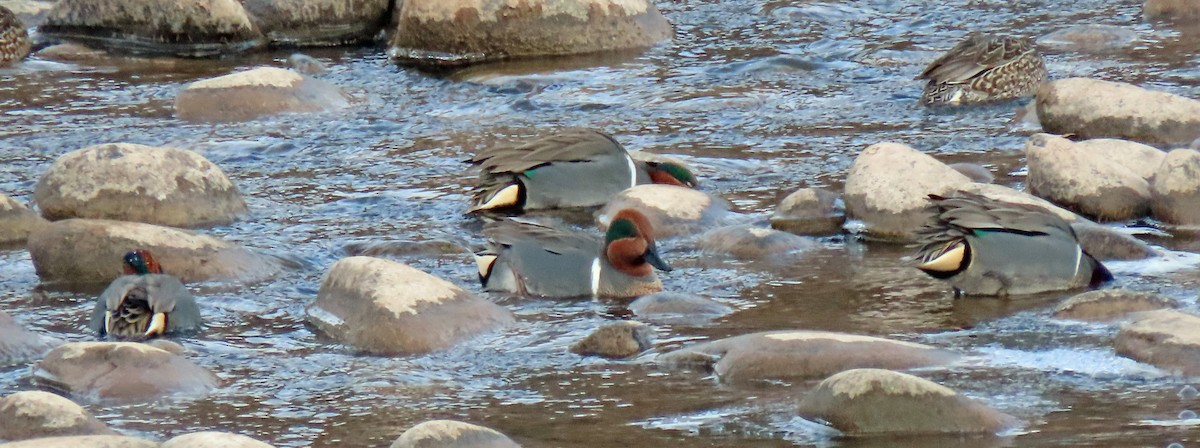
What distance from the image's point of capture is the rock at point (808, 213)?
8734 millimetres

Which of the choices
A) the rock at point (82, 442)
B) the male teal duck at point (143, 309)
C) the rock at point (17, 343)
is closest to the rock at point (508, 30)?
the male teal duck at point (143, 309)

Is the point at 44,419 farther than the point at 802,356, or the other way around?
the point at 802,356

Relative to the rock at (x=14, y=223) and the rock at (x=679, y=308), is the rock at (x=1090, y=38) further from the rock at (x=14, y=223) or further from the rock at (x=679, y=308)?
the rock at (x=14, y=223)

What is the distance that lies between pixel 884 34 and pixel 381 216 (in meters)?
6.30

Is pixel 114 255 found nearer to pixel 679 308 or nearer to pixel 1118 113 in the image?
pixel 679 308

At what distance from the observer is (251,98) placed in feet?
39.4

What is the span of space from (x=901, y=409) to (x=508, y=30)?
9.34 meters

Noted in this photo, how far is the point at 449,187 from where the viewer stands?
999 cm

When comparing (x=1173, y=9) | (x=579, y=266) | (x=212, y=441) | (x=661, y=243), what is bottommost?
(x=661, y=243)

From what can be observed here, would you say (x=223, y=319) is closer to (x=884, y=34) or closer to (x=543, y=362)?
(x=543, y=362)

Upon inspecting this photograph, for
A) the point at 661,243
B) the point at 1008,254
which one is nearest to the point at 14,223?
the point at 661,243

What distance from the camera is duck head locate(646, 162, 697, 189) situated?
9.55 meters

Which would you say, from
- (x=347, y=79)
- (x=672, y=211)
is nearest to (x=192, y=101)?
(x=347, y=79)

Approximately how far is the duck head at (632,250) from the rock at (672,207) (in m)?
0.88
